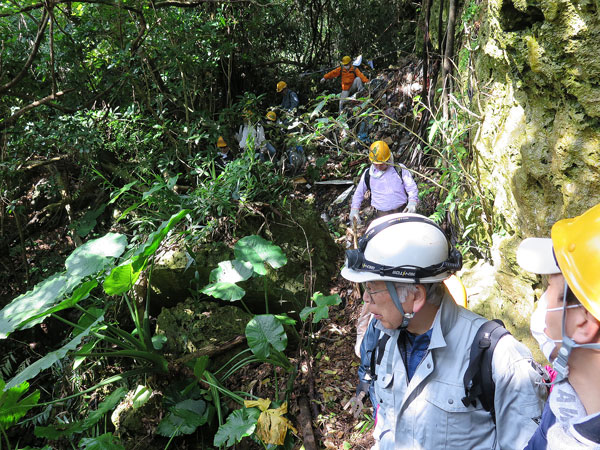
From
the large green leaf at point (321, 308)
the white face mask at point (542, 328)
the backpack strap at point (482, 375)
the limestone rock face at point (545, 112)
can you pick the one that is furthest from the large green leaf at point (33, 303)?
the limestone rock face at point (545, 112)

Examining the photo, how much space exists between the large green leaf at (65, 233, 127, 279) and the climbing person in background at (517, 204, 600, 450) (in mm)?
2921

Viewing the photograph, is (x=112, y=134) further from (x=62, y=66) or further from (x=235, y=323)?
(x=235, y=323)

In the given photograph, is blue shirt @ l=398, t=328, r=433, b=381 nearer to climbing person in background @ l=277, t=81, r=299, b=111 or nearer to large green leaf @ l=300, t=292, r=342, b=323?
large green leaf @ l=300, t=292, r=342, b=323

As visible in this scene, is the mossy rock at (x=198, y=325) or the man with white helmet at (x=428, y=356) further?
the mossy rock at (x=198, y=325)

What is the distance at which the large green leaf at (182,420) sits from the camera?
3.19 m

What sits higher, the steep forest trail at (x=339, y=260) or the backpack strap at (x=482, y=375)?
the backpack strap at (x=482, y=375)

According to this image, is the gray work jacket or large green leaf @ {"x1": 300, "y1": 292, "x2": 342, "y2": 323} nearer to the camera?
the gray work jacket

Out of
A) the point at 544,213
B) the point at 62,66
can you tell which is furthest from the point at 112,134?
the point at 544,213

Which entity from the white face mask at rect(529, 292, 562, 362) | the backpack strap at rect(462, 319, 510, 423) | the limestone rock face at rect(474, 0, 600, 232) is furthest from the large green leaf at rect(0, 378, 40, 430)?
the limestone rock face at rect(474, 0, 600, 232)

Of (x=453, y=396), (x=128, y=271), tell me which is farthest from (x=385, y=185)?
(x=453, y=396)

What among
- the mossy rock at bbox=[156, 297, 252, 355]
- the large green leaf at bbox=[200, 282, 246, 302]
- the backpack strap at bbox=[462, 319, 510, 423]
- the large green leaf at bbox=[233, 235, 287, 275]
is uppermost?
the backpack strap at bbox=[462, 319, 510, 423]

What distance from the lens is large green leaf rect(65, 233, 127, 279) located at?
304cm

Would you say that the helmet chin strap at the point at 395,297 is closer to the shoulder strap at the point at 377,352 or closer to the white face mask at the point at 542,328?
the shoulder strap at the point at 377,352

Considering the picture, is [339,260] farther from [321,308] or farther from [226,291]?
[226,291]
